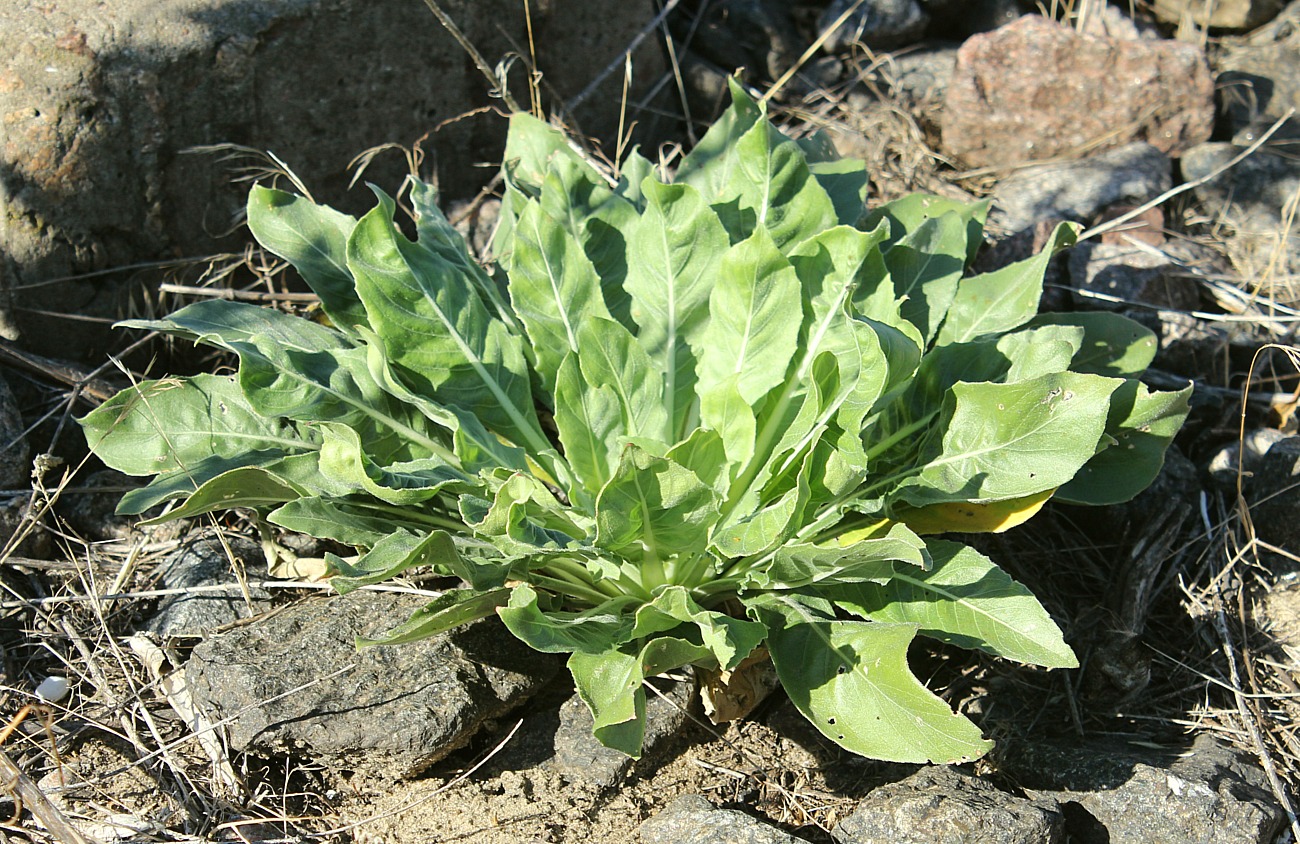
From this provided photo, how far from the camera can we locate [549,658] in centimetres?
254

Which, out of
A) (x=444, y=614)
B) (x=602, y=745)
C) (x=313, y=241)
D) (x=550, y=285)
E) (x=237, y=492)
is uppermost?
(x=313, y=241)

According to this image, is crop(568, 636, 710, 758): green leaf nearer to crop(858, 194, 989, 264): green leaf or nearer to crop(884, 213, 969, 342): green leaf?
crop(884, 213, 969, 342): green leaf

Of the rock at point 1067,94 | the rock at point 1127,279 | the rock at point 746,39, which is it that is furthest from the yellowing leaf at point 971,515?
the rock at point 746,39

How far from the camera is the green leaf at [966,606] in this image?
2.19 meters

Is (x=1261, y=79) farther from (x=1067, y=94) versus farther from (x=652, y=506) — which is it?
(x=652, y=506)

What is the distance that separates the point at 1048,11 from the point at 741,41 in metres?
1.43

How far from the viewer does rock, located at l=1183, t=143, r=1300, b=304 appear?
378 centimetres

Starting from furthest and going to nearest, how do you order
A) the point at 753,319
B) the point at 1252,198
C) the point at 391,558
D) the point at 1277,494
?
the point at 1252,198
the point at 1277,494
the point at 753,319
the point at 391,558

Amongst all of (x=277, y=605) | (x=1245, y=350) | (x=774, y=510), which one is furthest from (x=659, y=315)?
(x=1245, y=350)

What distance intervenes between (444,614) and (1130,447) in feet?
5.50

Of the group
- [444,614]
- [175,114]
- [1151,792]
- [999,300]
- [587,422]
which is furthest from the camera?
[175,114]

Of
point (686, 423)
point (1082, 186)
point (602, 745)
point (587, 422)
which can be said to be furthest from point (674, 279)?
point (1082, 186)

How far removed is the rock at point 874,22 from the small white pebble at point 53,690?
144 inches

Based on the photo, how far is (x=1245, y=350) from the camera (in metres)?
3.48
